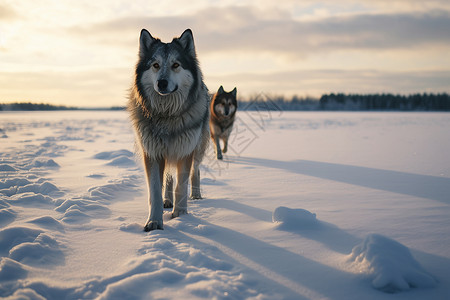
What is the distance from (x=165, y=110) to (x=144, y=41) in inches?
32.2

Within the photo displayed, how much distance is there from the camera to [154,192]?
2.56 m

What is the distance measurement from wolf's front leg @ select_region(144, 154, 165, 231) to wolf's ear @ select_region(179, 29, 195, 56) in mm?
1273

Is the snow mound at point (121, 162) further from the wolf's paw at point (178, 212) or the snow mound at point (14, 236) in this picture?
the snow mound at point (14, 236)

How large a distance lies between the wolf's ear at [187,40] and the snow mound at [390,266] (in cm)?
249

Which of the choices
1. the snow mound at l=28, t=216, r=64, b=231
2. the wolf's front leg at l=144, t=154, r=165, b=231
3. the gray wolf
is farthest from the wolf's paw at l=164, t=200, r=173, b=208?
the gray wolf

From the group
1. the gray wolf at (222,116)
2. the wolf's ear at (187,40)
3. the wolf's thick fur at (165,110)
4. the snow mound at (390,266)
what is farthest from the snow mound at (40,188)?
the gray wolf at (222,116)

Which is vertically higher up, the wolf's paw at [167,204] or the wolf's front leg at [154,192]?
the wolf's front leg at [154,192]

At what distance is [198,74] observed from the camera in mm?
2967

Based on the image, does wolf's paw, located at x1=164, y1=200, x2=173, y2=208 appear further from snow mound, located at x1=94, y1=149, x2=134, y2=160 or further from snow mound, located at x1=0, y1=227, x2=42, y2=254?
snow mound, located at x1=94, y1=149, x2=134, y2=160

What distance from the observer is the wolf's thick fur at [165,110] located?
8.60 feet

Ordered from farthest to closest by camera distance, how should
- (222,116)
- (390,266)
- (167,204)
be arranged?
(222,116)
(167,204)
(390,266)

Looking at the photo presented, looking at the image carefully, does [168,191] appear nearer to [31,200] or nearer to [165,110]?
[165,110]

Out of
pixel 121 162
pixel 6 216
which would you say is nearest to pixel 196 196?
pixel 6 216

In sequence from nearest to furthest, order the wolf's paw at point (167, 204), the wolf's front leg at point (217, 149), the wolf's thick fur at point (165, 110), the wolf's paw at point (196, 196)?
the wolf's thick fur at point (165, 110) < the wolf's paw at point (167, 204) < the wolf's paw at point (196, 196) < the wolf's front leg at point (217, 149)
